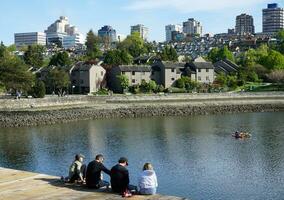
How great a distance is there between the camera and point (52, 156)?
3428 cm

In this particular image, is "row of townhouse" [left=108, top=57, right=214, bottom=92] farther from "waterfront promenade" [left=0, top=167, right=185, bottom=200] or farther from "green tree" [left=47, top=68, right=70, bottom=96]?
"waterfront promenade" [left=0, top=167, right=185, bottom=200]

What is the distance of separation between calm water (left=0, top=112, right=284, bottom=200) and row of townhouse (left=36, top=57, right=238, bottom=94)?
3432 centimetres

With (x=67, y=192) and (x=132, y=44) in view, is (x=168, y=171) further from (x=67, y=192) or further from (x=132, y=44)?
(x=132, y=44)

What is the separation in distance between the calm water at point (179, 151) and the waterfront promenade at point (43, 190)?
8.49 metres

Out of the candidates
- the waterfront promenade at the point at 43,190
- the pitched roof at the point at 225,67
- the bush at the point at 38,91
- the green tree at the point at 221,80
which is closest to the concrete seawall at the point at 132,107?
the bush at the point at 38,91

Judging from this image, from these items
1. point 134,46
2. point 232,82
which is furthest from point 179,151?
point 134,46

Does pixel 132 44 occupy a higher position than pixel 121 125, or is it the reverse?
pixel 132 44

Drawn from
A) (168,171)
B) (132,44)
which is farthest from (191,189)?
(132,44)

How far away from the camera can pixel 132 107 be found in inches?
2751

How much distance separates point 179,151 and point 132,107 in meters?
34.2

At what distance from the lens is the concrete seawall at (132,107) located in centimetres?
5772

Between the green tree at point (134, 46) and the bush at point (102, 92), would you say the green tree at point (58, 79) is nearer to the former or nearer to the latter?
the bush at point (102, 92)

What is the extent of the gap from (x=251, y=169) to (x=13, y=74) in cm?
4874

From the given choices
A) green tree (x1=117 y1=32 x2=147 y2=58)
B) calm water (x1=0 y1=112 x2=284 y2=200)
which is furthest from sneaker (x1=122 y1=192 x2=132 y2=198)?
green tree (x1=117 y1=32 x2=147 y2=58)
